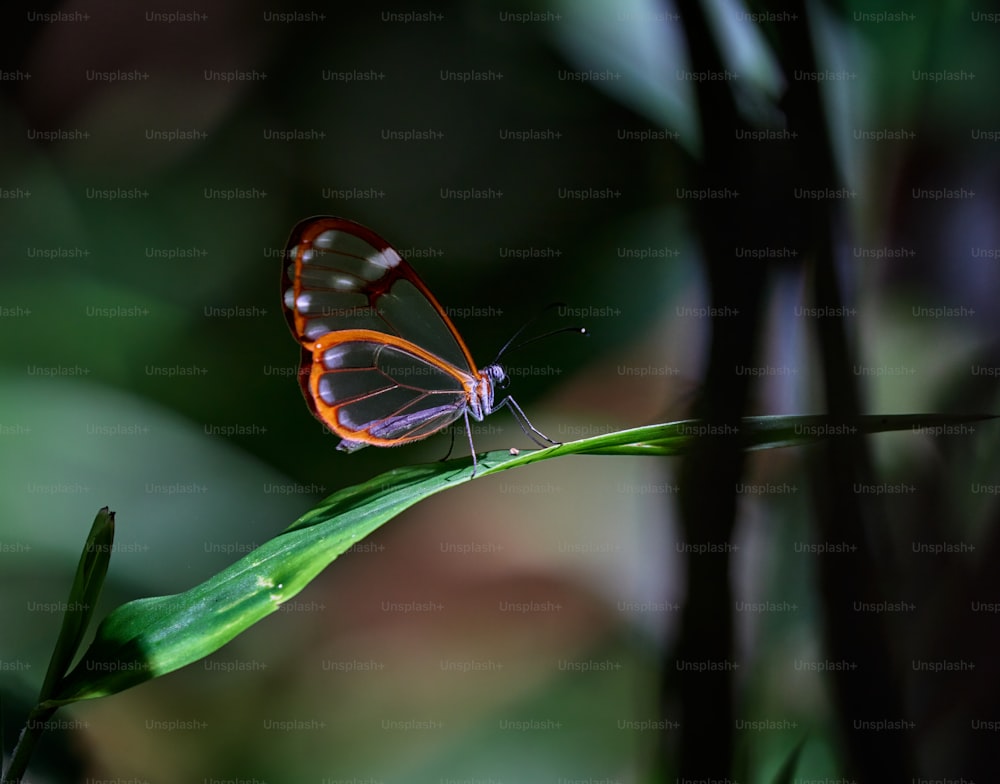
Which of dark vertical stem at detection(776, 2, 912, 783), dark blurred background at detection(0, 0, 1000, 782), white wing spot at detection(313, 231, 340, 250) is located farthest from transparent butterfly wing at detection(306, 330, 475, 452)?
dark vertical stem at detection(776, 2, 912, 783)

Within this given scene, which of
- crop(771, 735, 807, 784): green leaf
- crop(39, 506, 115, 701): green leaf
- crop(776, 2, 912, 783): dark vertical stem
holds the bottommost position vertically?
crop(771, 735, 807, 784): green leaf

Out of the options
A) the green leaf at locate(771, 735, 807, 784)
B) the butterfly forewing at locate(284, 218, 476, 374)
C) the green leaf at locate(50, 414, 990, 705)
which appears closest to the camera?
the green leaf at locate(50, 414, 990, 705)

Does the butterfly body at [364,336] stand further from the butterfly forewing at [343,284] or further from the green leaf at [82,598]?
the green leaf at [82,598]

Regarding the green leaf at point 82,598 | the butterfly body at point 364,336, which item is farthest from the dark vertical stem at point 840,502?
the green leaf at point 82,598

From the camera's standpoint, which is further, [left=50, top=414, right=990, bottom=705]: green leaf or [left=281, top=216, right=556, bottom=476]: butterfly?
[left=281, top=216, right=556, bottom=476]: butterfly

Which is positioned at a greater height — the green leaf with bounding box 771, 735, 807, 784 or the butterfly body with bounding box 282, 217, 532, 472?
the butterfly body with bounding box 282, 217, 532, 472

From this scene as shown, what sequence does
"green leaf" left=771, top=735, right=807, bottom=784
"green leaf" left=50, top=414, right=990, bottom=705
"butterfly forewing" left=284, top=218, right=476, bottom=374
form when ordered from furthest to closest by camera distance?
"green leaf" left=771, top=735, right=807, bottom=784, "butterfly forewing" left=284, top=218, right=476, bottom=374, "green leaf" left=50, top=414, right=990, bottom=705

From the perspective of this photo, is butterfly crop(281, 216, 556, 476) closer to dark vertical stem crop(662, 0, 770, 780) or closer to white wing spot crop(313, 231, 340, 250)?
white wing spot crop(313, 231, 340, 250)
